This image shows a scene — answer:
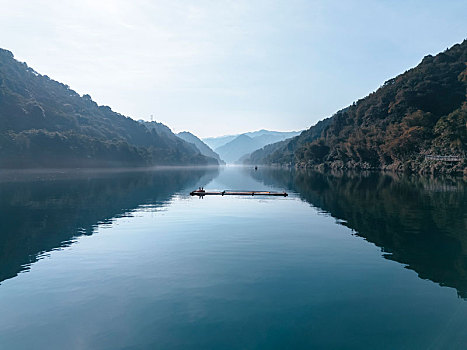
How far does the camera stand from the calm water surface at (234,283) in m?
13.8

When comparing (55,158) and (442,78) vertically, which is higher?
(442,78)

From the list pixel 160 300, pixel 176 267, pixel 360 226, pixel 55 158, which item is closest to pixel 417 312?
pixel 160 300

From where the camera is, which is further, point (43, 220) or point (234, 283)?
point (43, 220)

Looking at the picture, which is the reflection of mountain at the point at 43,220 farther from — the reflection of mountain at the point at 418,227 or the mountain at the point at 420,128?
the mountain at the point at 420,128

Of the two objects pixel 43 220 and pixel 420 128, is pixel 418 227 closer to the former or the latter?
pixel 43 220

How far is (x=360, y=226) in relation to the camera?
36375 millimetres

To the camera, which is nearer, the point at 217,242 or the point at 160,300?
the point at 160,300

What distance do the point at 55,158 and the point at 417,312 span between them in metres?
219

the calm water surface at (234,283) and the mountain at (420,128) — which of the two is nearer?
the calm water surface at (234,283)

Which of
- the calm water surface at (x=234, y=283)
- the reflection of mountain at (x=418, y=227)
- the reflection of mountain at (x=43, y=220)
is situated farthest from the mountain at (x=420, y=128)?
the reflection of mountain at (x=43, y=220)

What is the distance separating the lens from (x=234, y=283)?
64.3ft

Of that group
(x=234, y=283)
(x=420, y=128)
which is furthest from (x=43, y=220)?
(x=420, y=128)

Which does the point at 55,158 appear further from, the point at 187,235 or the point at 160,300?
the point at 160,300

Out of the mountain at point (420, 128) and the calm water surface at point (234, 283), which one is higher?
the mountain at point (420, 128)
